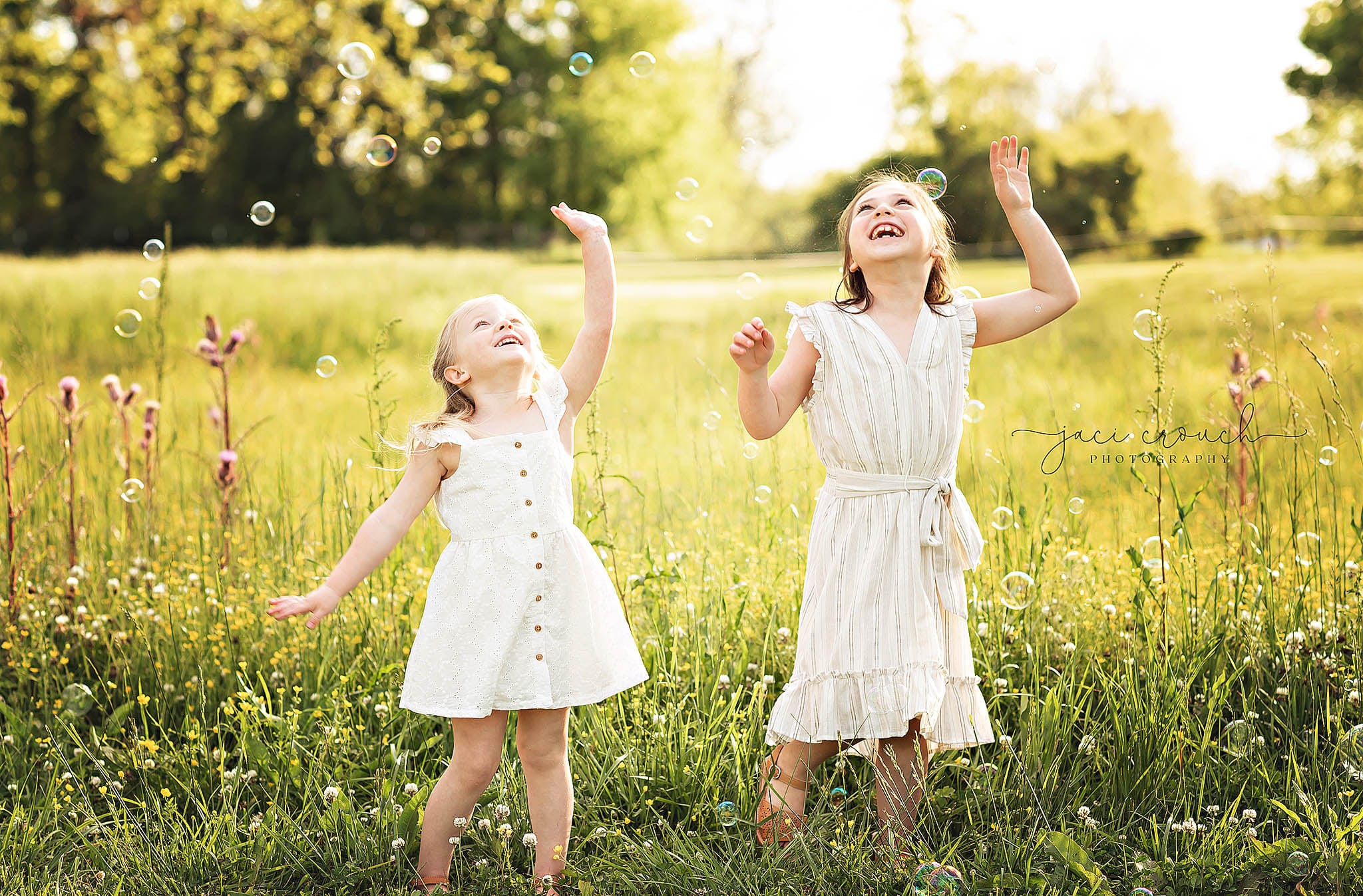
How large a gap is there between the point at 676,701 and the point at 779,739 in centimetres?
64

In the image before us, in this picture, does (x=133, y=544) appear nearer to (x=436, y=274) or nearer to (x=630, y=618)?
(x=630, y=618)

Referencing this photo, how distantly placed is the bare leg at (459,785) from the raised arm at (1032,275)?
145cm

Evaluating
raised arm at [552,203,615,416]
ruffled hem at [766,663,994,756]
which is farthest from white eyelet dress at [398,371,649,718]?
ruffled hem at [766,663,994,756]

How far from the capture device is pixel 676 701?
10.5 feet

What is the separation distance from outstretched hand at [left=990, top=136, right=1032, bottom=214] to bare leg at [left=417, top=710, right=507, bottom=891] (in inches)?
64.9

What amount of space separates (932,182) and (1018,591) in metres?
1.31

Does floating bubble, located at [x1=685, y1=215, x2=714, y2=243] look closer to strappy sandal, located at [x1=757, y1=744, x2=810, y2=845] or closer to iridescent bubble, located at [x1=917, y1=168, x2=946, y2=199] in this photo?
iridescent bubble, located at [x1=917, y1=168, x2=946, y2=199]

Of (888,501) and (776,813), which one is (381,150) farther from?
(776,813)

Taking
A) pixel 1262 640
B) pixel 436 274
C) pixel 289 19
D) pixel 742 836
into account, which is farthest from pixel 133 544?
pixel 436 274

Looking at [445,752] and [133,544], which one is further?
[133,544]

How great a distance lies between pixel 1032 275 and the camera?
2668 millimetres

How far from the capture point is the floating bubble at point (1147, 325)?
2.97 m

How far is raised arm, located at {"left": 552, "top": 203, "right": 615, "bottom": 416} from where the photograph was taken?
Answer: 8.49ft

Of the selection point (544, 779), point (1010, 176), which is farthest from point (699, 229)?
point (544, 779)
